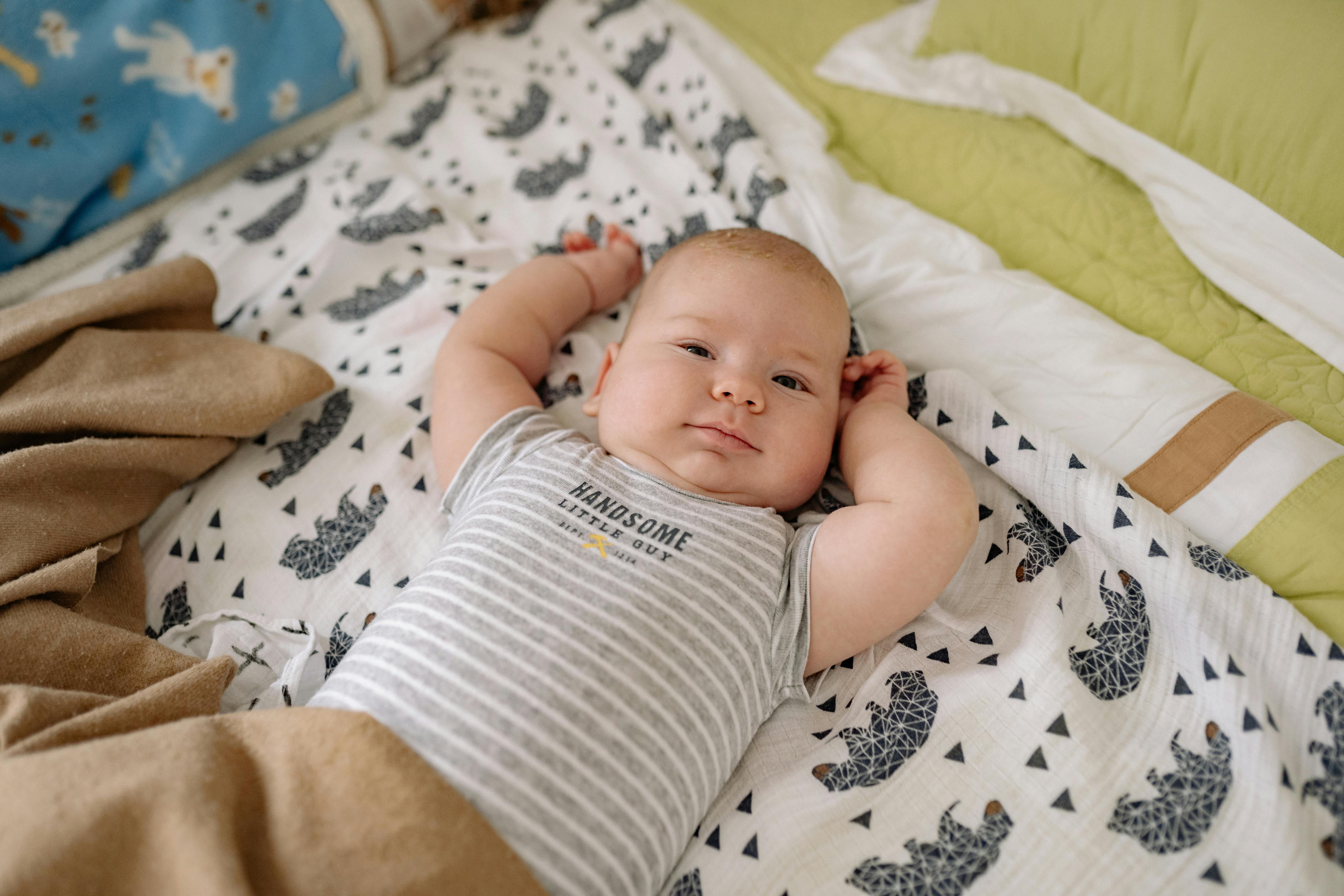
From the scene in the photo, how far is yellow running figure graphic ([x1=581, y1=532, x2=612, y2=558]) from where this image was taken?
0.92 meters

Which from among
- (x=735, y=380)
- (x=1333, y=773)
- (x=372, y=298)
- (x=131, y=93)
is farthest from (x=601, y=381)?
(x=131, y=93)

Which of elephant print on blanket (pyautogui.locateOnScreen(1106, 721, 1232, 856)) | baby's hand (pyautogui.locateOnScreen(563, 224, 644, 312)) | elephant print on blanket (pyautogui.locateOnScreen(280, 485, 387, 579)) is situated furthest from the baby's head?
A: elephant print on blanket (pyautogui.locateOnScreen(1106, 721, 1232, 856))

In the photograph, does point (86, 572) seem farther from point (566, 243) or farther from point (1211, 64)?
point (1211, 64)

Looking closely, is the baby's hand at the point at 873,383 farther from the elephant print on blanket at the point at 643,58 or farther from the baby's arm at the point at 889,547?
the elephant print on blanket at the point at 643,58

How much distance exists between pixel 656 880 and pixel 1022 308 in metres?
0.93

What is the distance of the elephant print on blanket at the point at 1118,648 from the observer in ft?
2.91

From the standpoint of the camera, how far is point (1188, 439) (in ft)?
3.26

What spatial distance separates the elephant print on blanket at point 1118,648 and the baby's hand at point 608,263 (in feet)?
2.86

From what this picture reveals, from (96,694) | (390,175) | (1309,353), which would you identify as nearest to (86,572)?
(96,694)

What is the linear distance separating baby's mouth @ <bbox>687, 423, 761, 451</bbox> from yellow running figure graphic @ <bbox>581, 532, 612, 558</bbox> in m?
0.18

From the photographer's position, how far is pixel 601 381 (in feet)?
3.87

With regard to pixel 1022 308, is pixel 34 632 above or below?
below

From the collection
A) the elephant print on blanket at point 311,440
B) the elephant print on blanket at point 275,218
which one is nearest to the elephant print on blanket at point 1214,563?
the elephant print on blanket at point 311,440

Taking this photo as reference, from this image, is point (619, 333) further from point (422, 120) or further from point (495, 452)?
point (422, 120)
